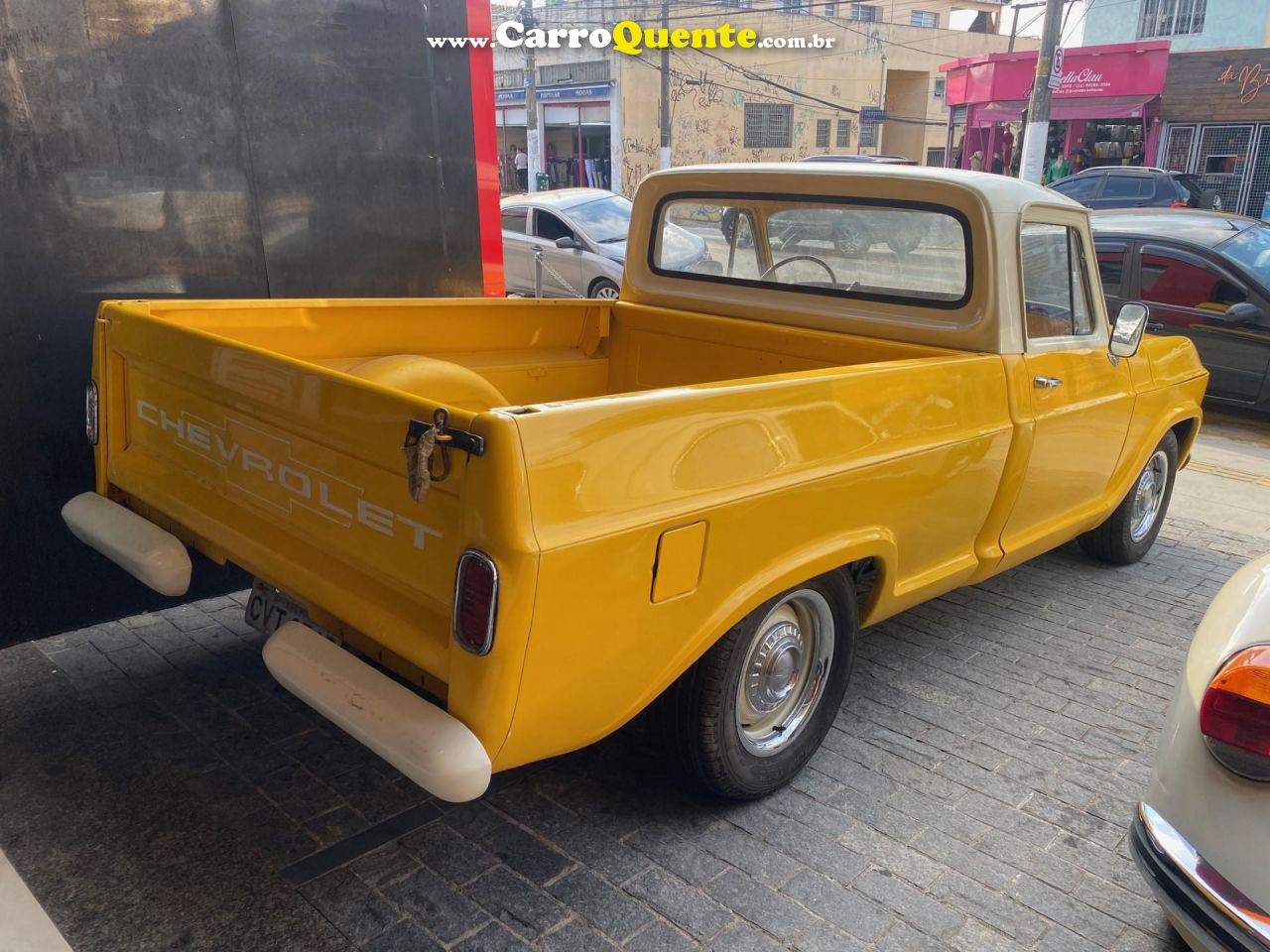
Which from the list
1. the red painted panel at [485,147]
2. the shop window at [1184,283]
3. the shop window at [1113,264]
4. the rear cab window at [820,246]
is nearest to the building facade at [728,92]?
the shop window at [1113,264]

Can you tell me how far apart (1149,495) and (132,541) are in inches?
188

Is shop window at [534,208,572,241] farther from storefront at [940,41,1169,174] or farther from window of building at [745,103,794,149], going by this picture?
window of building at [745,103,794,149]

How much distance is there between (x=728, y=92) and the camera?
34.3 m

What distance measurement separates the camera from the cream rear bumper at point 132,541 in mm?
2912

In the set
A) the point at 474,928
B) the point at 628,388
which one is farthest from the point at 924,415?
the point at 474,928

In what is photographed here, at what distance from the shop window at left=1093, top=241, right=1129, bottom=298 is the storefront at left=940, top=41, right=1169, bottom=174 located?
17.6 meters

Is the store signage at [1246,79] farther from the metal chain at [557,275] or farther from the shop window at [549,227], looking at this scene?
the metal chain at [557,275]

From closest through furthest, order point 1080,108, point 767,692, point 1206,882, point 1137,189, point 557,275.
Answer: point 1206,882, point 767,692, point 557,275, point 1137,189, point 1080,108

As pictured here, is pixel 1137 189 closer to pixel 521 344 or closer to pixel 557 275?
pixel 557 275

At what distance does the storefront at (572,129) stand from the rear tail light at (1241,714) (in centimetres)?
3238

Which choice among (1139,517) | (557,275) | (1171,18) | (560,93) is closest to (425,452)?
(1139,517)

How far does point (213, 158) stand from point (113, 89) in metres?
0.46

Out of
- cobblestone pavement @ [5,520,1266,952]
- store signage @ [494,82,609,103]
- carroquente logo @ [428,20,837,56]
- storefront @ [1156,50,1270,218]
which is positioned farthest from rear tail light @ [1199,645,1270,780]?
store signage @ [494,82,609,103]

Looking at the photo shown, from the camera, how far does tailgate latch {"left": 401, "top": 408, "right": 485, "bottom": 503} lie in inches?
80.8
